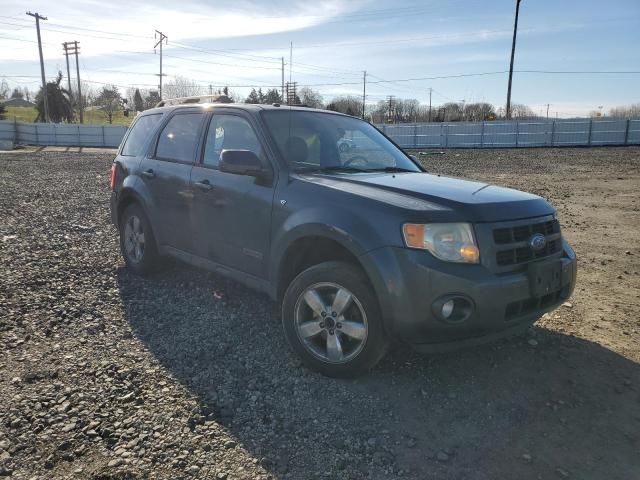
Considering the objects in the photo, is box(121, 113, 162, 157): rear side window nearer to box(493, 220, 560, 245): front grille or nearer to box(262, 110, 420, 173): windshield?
box(262, 110, 420, 173): windshield

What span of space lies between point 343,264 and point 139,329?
2.06 metres

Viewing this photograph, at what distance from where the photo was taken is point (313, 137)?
431 centimetres

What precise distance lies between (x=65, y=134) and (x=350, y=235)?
4566 cm

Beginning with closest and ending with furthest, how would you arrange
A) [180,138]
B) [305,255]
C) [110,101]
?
[305,255] < [180,138] < [110,101]

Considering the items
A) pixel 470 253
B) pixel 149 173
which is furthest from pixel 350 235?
pixel 149 173

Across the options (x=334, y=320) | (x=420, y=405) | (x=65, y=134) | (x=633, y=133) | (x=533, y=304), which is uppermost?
(x=633, y=133)

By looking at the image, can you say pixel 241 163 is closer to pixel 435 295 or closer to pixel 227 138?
pixel 227 138

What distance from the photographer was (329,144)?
438 centimetres

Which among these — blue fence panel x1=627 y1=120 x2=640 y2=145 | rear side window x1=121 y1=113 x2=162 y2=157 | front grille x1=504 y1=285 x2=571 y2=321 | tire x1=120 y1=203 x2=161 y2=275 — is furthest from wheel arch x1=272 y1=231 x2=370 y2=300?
blue fence panel x1=627 y1=120 x2=640 y2=145

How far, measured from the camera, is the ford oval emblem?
10.8 feet

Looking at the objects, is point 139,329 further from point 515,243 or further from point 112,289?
point 515,243

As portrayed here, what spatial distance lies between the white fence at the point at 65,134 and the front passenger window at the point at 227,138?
41.4m

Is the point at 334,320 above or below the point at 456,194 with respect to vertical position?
below

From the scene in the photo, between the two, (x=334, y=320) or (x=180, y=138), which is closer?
(x=334, y=320)
